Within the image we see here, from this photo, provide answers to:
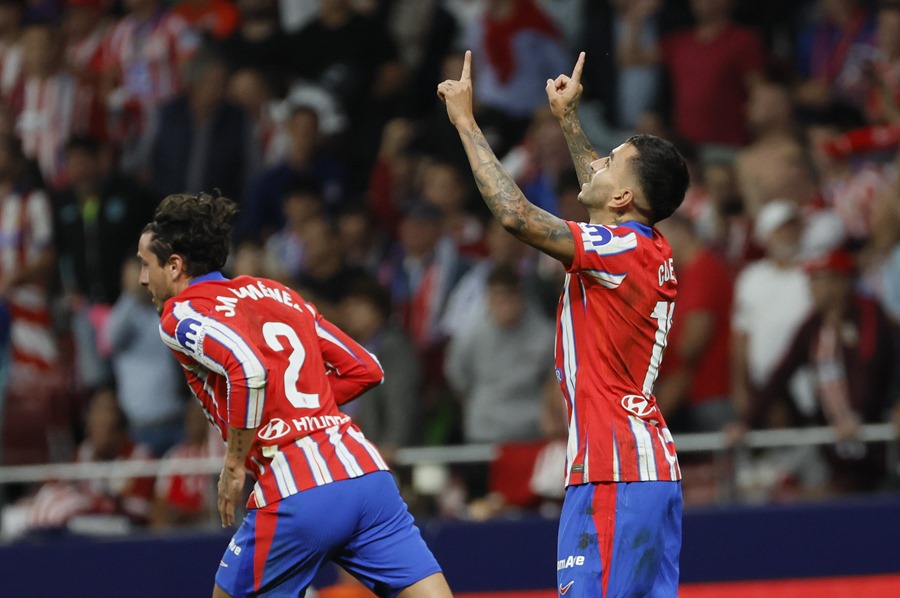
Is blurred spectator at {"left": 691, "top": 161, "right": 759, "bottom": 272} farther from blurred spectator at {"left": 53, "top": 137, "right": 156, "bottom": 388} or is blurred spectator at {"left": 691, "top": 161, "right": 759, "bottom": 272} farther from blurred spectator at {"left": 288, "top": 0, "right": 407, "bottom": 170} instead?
blurred spectator at {"left": 53, "top": 137, "right": 156, "bottom": 388}

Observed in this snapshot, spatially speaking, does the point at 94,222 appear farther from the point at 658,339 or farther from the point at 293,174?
the point at 658,339

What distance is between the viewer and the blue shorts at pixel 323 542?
6359 mm

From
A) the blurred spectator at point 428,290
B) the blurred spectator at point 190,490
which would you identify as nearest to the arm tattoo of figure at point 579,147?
the blurred spectator at point 428,290

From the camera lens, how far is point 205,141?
14078 mm

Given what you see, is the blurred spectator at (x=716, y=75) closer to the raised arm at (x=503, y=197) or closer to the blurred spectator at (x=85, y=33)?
the blurred spectator at (x=85, y=33)

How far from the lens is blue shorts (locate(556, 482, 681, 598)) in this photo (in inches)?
234

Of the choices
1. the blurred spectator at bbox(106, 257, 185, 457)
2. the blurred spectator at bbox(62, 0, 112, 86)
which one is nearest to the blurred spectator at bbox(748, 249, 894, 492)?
the blurred spectator at bbox(106, 257, 185, 457)

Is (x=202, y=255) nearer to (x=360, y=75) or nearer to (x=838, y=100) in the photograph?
(x=838, y=100)

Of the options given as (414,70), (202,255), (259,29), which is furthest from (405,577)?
(259,29)

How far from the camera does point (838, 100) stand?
1197 centimetres

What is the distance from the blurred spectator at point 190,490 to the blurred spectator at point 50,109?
14.2 ft

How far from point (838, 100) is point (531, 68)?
2.54m

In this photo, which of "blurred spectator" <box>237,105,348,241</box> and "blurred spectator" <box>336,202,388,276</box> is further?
"blurred spectator" <box>237,105,348,241</box>

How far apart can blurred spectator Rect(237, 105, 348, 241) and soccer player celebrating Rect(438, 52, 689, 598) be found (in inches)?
291
